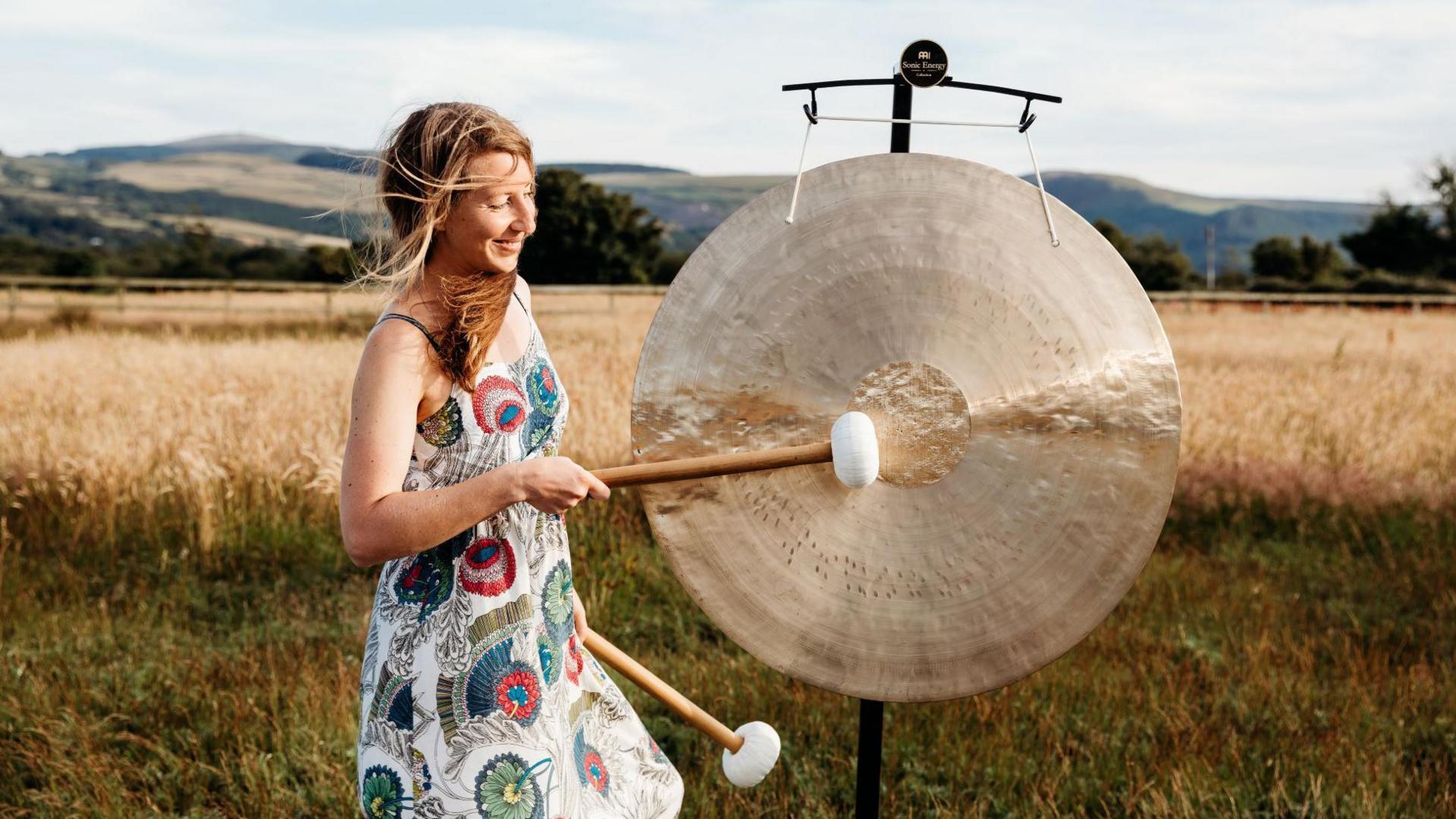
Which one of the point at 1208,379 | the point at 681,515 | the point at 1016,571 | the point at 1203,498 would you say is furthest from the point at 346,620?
the point at 1208,379

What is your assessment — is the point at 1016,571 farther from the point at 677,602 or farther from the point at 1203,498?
the point at 1203,498

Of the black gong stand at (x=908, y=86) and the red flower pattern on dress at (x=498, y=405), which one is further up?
the black gong stand at (x=908, y=86)

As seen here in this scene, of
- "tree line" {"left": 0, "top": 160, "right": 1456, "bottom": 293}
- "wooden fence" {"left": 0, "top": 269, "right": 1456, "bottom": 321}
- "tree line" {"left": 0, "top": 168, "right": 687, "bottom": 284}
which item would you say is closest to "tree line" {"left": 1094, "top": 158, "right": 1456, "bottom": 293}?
"tree line" {"left": 0, "top": 160, "right": 1456, "bottom": 293}

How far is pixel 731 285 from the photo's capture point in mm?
2383

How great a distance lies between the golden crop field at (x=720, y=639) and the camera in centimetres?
359

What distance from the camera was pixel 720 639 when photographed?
4.93 meters

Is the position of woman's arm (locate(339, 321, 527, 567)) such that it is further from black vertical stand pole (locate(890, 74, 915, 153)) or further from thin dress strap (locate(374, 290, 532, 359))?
black vertical stand pole (locate(890, 74, 915, 153))

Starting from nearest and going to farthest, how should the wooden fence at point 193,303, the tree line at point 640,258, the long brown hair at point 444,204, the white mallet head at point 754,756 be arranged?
the long brown hair at point 444,204 → the white mallet head at point 754,756 → the wooden fence at point 193,303 → the tree line at point 640,258

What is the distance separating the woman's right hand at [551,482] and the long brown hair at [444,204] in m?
0.22

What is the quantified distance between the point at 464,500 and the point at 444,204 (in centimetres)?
55

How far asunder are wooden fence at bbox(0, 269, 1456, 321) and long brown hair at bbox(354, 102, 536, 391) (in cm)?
2099

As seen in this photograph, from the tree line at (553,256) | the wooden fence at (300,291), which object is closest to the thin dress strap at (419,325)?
the wooden fence at (300,291)

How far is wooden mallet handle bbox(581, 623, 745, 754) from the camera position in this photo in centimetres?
240

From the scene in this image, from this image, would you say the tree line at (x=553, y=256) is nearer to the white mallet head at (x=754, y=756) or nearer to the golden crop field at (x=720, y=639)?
the golden crop field at (x=720, y=639)
